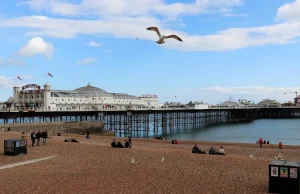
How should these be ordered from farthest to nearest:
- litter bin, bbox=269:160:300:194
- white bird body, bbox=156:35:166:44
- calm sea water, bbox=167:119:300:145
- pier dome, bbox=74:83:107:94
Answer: pier dome, bbox=74:83:107:94 → calm sea water, bbox=167:119:300:145 → white bird body, bbox=156:35:166:44 → litter bin, bbox=269:160:300:194

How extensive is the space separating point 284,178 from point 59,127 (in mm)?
44069

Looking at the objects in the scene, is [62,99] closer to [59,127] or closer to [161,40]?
[59,127]

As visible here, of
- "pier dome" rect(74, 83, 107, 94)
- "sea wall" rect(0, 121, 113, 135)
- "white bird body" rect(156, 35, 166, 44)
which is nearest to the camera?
"white bird body" rect(156, 35, 166, 44)

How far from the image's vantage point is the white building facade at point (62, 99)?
65.2 metres

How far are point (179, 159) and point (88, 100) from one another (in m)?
61.7

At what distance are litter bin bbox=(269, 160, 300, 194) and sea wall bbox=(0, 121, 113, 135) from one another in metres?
37.4

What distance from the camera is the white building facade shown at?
65.2 metres

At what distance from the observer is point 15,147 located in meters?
18.0

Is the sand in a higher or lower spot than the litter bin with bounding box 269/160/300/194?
lower

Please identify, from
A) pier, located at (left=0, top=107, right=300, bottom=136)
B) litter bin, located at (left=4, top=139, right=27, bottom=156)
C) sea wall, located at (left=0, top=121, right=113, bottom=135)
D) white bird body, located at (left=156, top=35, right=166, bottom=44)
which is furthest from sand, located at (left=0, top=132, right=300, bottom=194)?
pier, located at (left=0, top=107, right=300, bottom=136)

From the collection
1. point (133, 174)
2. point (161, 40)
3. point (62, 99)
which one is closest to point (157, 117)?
point (62, 99)

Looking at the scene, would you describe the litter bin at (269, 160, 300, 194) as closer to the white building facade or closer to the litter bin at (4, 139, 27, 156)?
the litter bin at (4, 139, 27, 156)

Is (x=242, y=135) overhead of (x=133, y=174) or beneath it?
beneath

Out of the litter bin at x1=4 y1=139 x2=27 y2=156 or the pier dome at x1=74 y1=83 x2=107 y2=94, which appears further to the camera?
the pier dome at x1=74 y1=83 x2=107 y2=94
